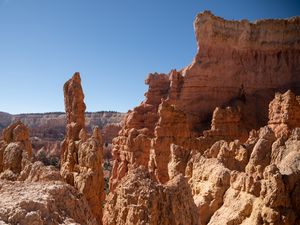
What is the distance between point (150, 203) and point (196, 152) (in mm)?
8110

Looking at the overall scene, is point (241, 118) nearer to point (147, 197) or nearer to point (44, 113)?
point (147, 197)

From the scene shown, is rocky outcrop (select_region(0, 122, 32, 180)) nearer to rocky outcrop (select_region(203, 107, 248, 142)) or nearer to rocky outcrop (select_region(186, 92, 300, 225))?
rocky outcrop (select_region(186, 92, 300, 225))

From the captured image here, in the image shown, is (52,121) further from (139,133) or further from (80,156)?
(80,156)

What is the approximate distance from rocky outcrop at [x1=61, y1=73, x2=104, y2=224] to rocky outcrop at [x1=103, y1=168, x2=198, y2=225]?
457 cm

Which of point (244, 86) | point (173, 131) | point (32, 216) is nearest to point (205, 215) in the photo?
point (32, 216)

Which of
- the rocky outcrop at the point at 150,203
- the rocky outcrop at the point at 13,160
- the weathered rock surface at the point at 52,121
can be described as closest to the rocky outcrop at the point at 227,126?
the rocky outcrop at the point at 13,160

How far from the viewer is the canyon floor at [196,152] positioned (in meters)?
5.79

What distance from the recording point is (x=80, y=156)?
12.9 meters

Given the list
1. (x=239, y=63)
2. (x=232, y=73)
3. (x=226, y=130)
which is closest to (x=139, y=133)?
(x=226, y=130)

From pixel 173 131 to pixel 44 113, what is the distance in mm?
94839

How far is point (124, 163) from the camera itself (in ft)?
82.2

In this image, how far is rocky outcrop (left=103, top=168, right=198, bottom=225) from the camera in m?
5.73

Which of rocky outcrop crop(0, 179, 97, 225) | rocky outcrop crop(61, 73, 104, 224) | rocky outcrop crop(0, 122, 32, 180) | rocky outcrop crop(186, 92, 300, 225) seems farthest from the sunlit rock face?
rocky outcrop crop(0, 122, 32, 180)

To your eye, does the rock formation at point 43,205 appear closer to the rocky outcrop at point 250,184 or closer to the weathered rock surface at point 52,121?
the rocky outcrop at point 250,184
